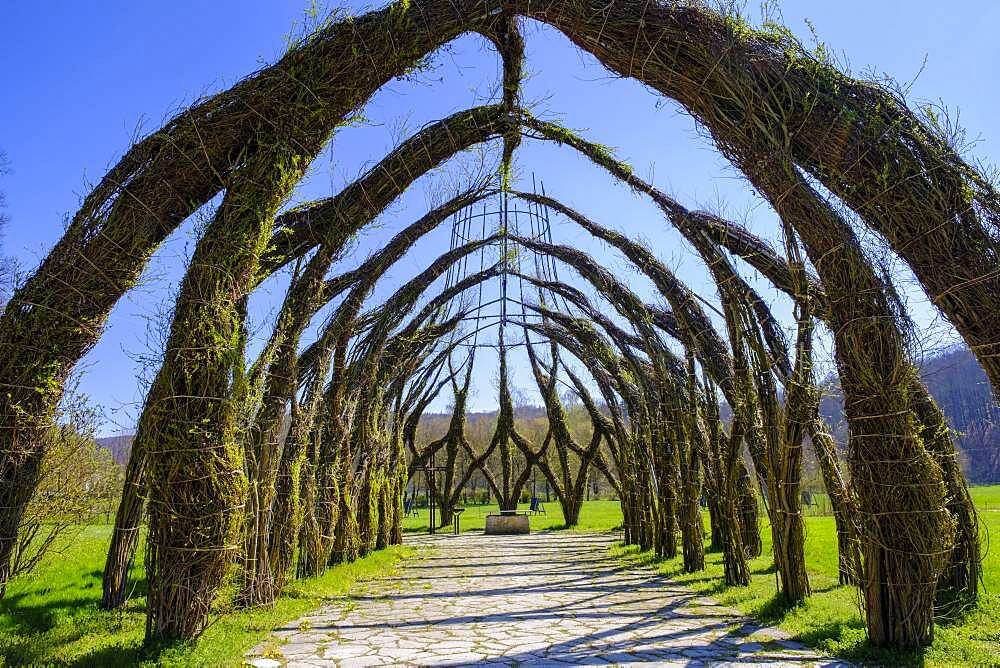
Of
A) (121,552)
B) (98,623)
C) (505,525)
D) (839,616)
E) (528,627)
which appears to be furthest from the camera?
(505,525)

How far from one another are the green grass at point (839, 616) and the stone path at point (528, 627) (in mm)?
205

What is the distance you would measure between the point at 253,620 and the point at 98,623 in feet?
4.37

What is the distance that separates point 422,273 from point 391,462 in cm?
666

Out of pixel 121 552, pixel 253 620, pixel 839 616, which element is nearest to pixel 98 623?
pixel 121 552

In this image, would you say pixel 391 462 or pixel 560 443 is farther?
pixel 560 443

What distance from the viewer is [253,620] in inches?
220

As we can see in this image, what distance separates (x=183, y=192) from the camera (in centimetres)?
470

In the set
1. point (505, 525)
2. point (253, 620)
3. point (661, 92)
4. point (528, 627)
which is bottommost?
point (528, 627)

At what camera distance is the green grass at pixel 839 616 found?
4.03 meters

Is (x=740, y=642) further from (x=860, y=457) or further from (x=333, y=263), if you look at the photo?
(x=333, y=263)

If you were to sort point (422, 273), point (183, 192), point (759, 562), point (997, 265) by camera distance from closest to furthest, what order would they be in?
point (997, 265) < point (183, 192) < point (759, 562) < point (422, 273)

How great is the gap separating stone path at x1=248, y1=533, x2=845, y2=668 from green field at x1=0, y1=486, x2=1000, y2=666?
0.25 metres

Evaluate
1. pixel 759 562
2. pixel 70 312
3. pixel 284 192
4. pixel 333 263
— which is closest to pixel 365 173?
pixel 333 263

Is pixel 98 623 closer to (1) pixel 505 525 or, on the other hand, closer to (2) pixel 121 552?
(2) pixel 121 552
